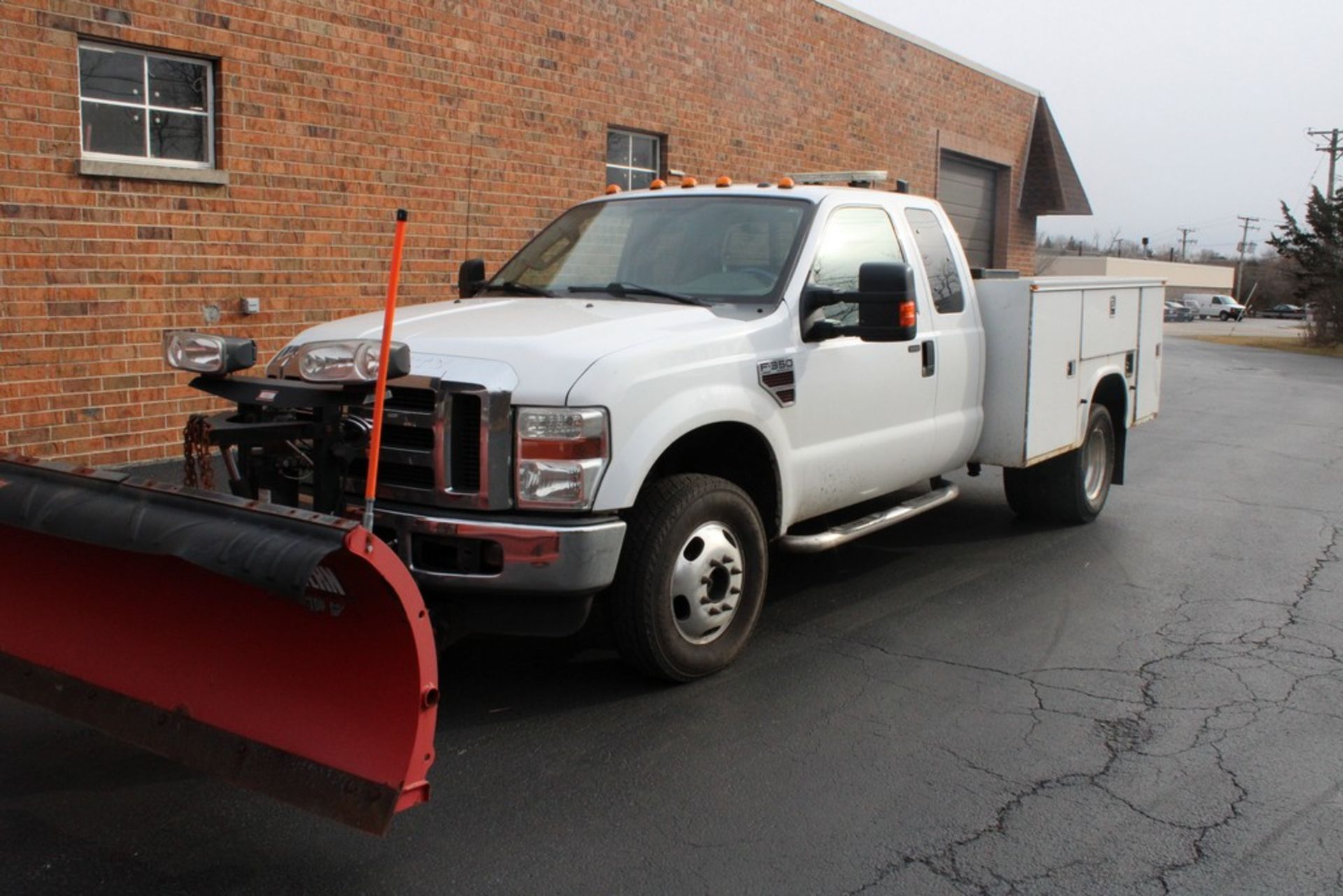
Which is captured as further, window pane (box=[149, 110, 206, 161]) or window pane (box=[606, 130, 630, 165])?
window pane (box=[606, 130, 630, 165])

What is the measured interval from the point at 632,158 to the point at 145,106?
624 centimetres

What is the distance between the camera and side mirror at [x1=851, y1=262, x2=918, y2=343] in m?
5.52

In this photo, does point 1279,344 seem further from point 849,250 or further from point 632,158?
point 849,250

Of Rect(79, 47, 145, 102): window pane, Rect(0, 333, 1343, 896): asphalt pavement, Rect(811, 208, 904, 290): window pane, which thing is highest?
Rect(79, 47, 145, 102): window pane

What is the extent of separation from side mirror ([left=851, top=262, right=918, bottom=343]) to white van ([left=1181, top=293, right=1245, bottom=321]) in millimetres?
78214

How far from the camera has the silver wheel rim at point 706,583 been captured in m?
5.07

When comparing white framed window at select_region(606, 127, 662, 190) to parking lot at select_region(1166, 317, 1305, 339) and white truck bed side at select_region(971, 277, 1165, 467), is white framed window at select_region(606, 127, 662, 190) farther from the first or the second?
parking lot at select_region(1166, 317, 1305, 339)

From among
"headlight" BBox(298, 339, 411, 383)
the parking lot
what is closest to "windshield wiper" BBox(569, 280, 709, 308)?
"headlight" BBox(298, 339, 411, 383)

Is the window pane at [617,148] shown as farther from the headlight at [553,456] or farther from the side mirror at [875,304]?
the headlight at [553,456]

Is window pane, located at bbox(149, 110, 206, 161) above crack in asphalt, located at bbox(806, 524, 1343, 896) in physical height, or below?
above

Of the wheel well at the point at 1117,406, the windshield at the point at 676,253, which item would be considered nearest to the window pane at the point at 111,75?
the windshield at the point at 676,253

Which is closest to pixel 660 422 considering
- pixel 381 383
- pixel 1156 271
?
pixel 381 383

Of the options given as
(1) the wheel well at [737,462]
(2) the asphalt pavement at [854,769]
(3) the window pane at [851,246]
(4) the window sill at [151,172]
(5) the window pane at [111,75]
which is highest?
(5) the window pane at [111,75]

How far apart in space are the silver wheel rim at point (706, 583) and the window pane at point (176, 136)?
613 cm
